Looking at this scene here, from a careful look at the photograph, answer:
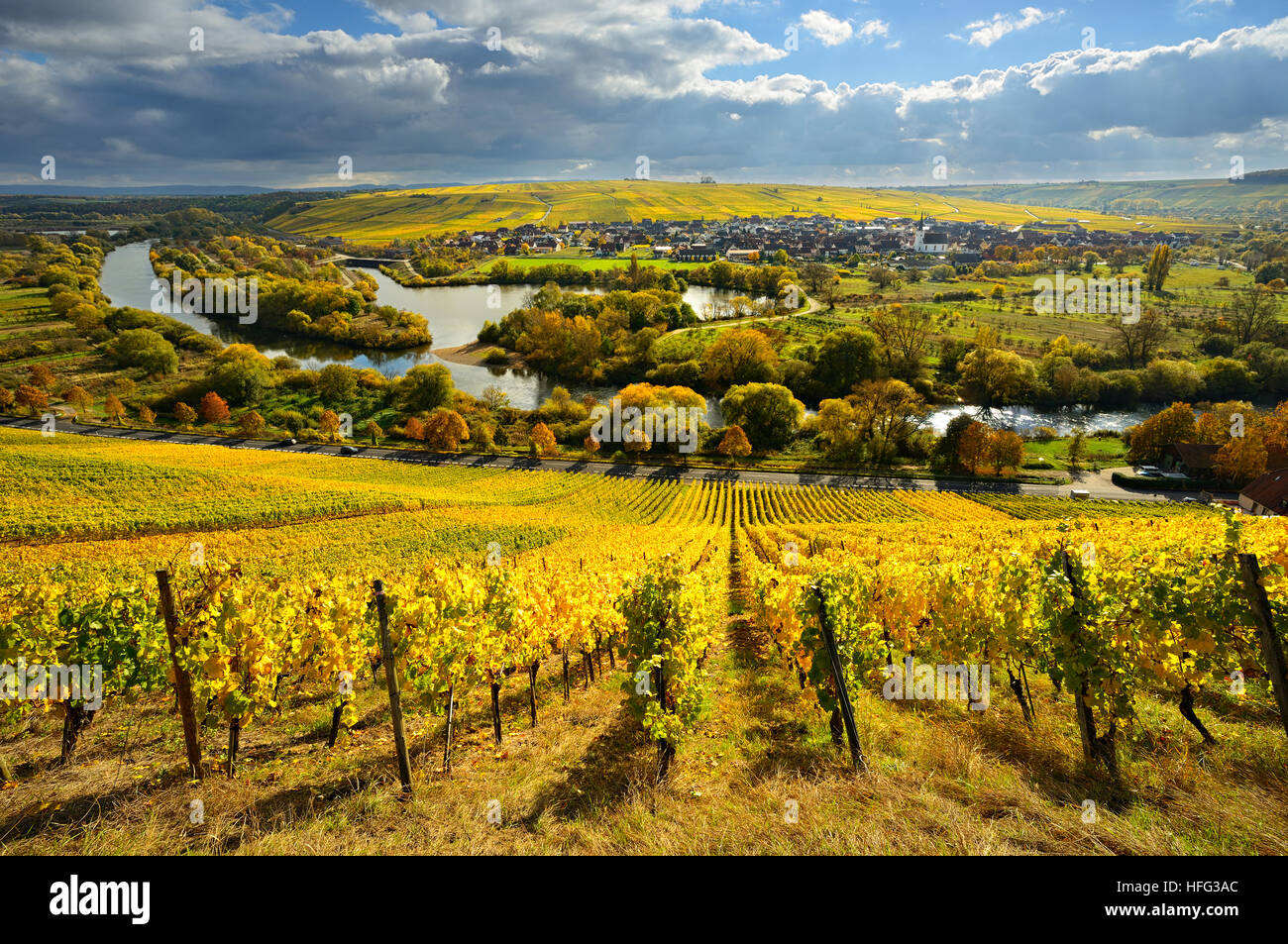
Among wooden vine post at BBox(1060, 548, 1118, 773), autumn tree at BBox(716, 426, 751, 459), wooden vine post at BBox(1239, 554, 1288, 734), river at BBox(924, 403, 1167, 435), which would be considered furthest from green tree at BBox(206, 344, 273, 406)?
wooden vine post at BBox(1239, 554, 1288, 734)

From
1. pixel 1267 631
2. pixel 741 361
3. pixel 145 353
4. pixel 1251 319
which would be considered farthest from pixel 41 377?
pixel 1251 319

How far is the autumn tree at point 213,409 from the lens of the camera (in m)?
68.5

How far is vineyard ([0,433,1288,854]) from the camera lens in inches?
279

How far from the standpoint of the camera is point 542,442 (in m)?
62.1

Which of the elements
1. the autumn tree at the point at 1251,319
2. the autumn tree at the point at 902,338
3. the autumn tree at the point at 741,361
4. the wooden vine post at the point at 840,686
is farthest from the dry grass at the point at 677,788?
the autumn tree at the point at 1251,319

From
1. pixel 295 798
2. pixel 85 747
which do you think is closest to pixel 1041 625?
pixel 295 798

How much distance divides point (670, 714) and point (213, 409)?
80191 mm

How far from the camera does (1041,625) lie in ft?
31.2

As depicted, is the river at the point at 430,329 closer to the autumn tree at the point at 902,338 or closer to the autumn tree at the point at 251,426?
the autumn tree at the point at 251,426

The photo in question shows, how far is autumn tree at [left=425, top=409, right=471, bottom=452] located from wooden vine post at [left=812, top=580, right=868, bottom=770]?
56.9 m

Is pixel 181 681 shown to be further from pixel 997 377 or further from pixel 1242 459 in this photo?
pixel 997 377

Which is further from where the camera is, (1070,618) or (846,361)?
(846,361)

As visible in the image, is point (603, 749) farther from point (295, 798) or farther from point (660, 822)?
point (295, 798)

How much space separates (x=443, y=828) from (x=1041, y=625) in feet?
32.2
